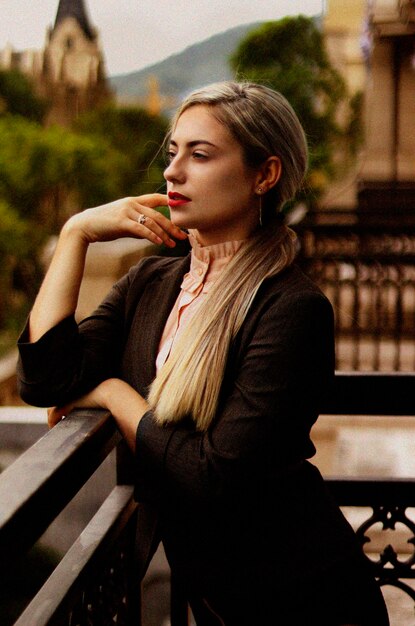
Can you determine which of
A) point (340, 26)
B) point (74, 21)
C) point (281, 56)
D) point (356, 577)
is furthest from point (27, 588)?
point (74, 21)

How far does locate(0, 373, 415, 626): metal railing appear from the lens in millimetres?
1389

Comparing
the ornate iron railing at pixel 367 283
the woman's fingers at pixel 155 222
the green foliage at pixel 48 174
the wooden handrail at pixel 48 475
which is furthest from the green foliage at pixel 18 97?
the wooden handrail at pixel 48 475

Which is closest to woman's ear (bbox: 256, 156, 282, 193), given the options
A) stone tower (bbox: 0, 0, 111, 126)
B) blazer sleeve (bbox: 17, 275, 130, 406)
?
blazer sleeve (bbox: 17, 275, 130, 406)

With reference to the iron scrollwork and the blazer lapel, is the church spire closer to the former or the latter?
the iron scrollwork

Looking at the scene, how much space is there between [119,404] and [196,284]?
1.14 ft

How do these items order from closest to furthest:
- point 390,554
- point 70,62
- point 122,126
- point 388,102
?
point 390,554, point 388,102, point 122,126, point 70,62

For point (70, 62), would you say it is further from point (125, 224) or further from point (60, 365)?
point (60, 365)

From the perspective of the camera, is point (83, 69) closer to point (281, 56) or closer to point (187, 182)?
point (281, 56)

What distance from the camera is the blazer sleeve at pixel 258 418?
1.76 metres

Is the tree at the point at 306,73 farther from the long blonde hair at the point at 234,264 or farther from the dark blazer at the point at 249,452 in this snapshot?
the dark blazer at the point at 249,452

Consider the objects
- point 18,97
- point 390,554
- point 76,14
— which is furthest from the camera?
point 76,14

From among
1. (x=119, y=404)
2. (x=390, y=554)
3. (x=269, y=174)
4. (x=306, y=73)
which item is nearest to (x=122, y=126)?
(x=306, y=73)

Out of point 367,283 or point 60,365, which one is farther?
point 367,283

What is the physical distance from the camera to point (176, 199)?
1.97m
